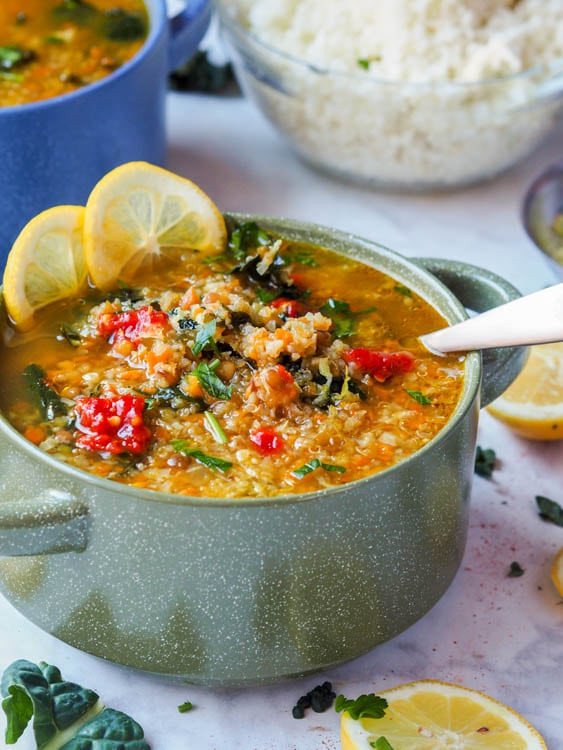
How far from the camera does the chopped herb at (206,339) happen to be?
61.6 inches

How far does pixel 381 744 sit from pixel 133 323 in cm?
66

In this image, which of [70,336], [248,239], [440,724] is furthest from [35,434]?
[440,724]

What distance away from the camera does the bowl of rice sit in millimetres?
2377

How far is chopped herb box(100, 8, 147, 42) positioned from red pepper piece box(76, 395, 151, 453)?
1218 millimetres

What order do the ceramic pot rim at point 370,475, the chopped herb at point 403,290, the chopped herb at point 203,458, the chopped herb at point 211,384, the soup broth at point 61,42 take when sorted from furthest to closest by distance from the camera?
1. the soup broth at point 61,42
2. the chopped herb at point 403,290
3. the chopped herb at point 211,384
4. the chopped herb at point 203,458
5. the ceramic pot rim at point 370,475

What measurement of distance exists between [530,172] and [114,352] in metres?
1.50

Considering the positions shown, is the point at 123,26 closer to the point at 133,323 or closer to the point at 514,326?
the point at 133,323

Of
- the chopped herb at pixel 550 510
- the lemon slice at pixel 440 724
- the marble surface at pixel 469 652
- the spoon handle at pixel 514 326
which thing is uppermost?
the spoon handle at pixel 514 326

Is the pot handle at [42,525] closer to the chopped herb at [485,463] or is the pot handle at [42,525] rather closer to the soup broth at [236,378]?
the soup broth at [236,378]

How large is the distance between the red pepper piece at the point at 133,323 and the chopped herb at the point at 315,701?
54 centimetres

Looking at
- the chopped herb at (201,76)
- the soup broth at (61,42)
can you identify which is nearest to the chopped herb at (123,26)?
the soup broth at (61,42)

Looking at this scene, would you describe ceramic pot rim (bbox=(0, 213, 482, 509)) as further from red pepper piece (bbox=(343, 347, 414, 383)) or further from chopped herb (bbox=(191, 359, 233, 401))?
chopped herb (bbox=(191, 359, 233, 401))

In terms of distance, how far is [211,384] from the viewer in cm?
152

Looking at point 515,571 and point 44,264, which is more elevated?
point 44,264
